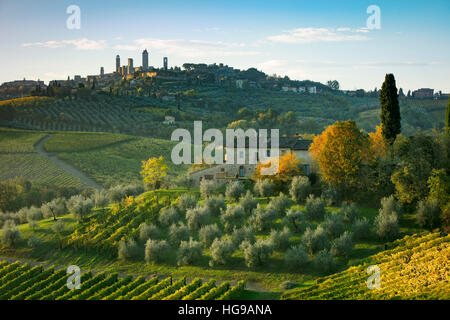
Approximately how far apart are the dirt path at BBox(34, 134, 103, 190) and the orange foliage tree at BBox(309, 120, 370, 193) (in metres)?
35.1

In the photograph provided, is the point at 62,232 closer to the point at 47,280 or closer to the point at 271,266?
the point at 47,280

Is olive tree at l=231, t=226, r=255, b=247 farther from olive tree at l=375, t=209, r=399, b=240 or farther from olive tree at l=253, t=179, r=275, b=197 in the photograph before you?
olive tree at l=375, t=209, r=399, b=240

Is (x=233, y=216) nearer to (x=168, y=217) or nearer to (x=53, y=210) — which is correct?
(x=168, y=217)

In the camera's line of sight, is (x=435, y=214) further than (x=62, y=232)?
No

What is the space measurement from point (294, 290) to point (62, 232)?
24.1 metres

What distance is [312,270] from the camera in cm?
2848

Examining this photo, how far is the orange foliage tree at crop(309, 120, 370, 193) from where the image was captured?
37.9 meters

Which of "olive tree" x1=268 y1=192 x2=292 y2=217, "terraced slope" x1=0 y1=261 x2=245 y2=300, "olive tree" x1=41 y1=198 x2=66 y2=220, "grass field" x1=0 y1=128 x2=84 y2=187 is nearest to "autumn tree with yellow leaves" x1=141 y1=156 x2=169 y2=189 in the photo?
"olive tree" x1=41 y1=198 x2=66 y2=220

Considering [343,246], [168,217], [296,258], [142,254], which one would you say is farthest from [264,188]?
[142,254]

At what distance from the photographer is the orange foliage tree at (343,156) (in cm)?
3791

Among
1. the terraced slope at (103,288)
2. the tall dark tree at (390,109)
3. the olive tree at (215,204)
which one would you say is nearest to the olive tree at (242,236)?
the terraced slope at (103,288)

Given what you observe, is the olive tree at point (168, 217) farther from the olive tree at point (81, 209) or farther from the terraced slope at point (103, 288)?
the terraced slope at point (103, 288)

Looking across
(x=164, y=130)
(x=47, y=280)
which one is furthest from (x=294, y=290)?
(x=164, y=130)

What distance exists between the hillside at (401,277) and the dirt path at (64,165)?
4344 cm
